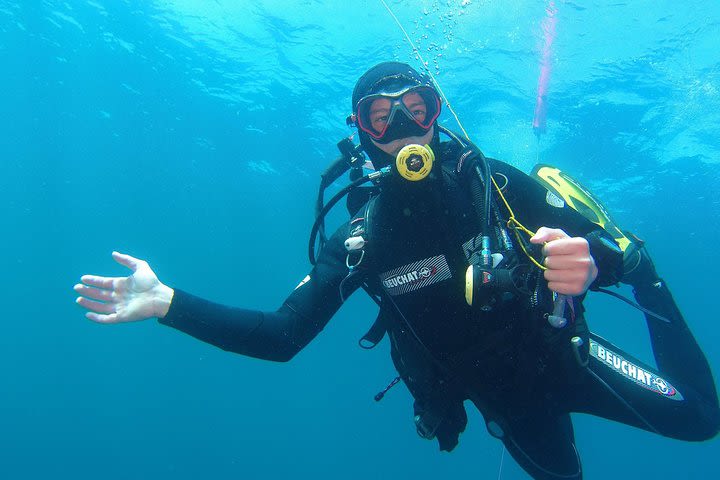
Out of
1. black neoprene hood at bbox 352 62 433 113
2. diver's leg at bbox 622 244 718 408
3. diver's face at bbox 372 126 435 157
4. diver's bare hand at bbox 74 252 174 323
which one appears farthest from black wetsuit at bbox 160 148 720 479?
black neoprene hood at bbox 352 62 433 113

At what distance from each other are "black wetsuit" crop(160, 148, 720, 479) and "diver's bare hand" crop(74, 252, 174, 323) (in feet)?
0.48

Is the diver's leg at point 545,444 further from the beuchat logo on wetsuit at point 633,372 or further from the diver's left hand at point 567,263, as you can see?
the diver's left hand at point 567,263

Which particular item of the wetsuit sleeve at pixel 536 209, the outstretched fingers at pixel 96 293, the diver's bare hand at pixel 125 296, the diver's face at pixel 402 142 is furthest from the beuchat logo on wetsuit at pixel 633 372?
the outstretched fingers at pixel 96 293

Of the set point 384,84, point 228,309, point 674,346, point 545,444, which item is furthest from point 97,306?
point 674,346

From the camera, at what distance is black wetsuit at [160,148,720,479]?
3158 millimetres

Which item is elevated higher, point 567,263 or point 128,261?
point 128,261

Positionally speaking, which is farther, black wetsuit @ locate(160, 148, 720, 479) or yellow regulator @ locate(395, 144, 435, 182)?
black wetsuit @ locate(160, 148, 720, 479)

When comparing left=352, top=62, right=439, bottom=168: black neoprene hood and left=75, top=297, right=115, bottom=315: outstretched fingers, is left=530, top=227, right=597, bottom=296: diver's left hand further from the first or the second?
left=75, top=297, right=115, bottom=315: outstretched fingers

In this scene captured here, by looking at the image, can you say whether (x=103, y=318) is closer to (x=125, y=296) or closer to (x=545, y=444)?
(x=125, y=296)

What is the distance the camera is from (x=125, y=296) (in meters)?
2.93

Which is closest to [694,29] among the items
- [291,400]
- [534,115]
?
[534,115]

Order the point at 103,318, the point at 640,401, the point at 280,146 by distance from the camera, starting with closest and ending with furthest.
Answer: the point at 103,318 → the point at 640,401 → the point at 280,146

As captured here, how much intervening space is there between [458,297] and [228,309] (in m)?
1.82

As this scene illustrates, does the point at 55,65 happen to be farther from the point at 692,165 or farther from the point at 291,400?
the point at 291,400
